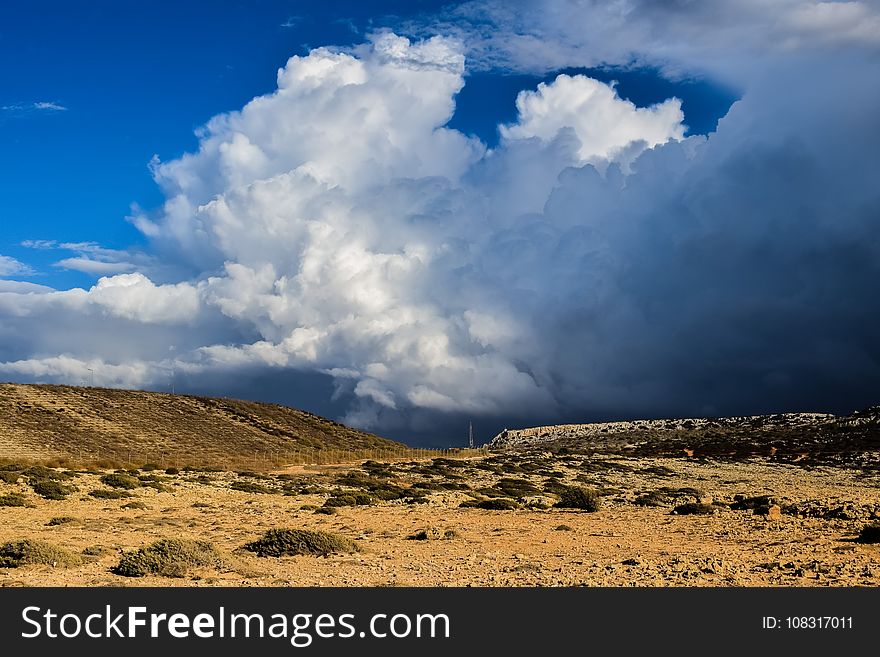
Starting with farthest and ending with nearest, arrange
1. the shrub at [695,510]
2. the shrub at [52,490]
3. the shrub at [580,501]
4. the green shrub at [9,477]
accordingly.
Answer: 1. the green shrub at [9,477]
2. the shrub at [52,490]
3. the shrub at [580,501]
4. the shrub at [695,510]

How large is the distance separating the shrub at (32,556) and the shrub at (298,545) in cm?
373

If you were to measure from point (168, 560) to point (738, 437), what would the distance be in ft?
342

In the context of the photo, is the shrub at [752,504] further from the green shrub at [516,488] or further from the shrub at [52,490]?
the shrub at [52,490]

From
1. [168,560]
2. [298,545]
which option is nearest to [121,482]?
[298,545]

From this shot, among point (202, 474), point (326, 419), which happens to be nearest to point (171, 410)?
point (326, 419)

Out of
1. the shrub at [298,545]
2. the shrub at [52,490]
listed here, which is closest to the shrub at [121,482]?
the shrub at [52,490]

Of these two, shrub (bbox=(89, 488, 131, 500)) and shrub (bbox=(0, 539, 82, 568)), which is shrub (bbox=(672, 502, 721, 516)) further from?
shrub (bbox=(89, 488, 131, 500))

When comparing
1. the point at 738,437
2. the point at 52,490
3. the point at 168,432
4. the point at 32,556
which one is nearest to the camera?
the point at 32,556

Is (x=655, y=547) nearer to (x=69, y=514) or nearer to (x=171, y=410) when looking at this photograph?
(x=69, y=514)

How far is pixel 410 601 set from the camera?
1023 centimetres

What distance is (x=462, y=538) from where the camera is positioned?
1997 cm

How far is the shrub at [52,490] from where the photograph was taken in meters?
29.3

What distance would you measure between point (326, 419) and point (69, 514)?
101831mm

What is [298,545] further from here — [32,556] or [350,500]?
[350,500]
